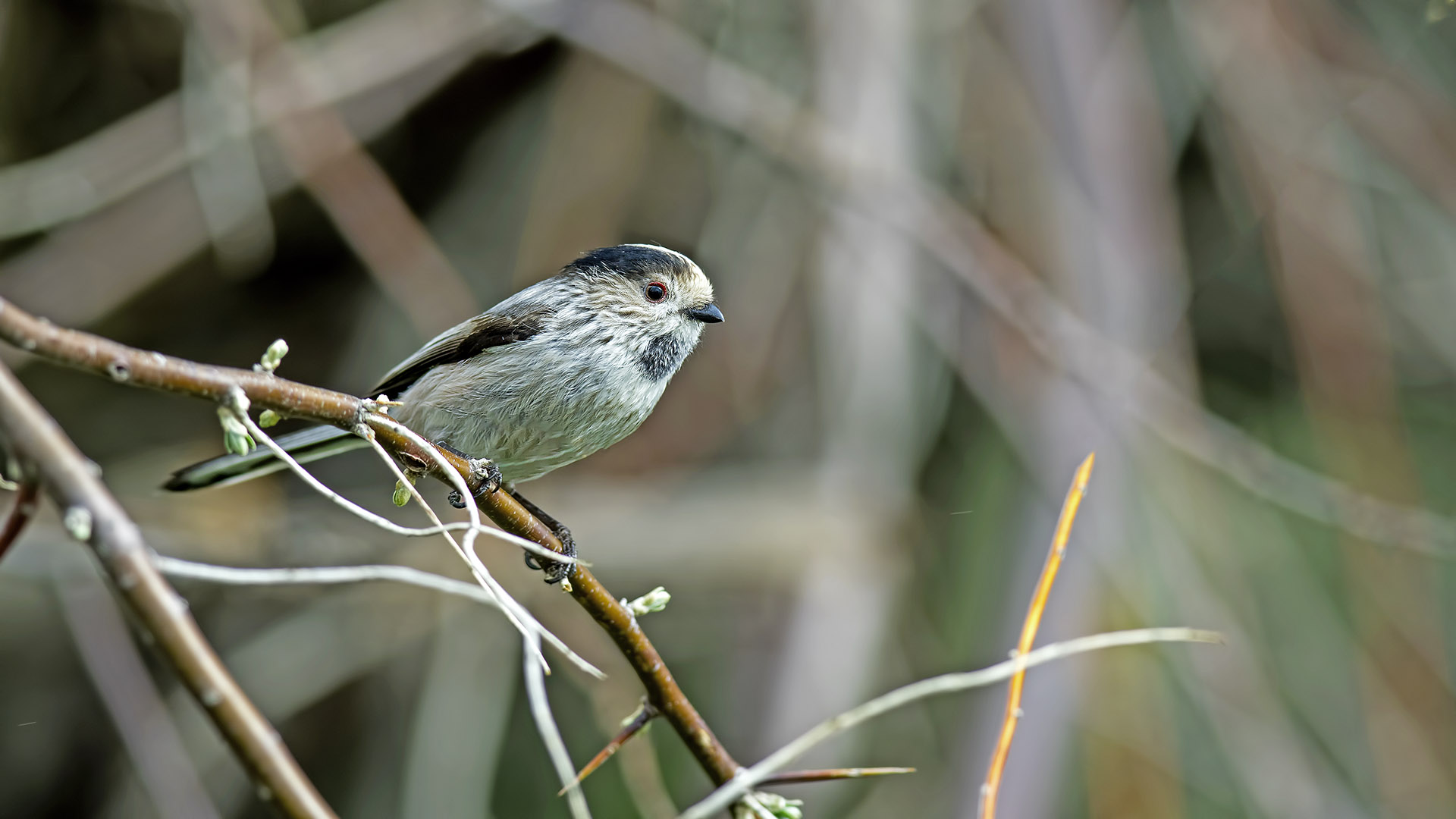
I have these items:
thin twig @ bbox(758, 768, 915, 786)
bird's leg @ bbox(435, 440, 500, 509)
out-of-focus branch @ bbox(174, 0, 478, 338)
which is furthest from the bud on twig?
out-of-focus branch @ bbox(174, 0, 478, 338)

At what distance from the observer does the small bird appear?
302cm

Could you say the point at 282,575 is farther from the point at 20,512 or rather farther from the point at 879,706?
the point at 879,706

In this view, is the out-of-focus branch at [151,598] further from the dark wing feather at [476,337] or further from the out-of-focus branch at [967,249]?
the out-of-focus branch at [967,249]

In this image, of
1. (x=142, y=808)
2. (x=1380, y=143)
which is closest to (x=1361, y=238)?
(x=1380, y=143)

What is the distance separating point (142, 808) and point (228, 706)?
14.5 feet

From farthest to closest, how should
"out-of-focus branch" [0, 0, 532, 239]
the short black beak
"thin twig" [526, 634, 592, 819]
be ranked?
"out-of-focus branch" [0, 0, 532, 239] < the short black beak < "thin twig" [526, 634, 592, 819]

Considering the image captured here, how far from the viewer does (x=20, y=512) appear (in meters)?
1.17

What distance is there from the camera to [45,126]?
5.12m

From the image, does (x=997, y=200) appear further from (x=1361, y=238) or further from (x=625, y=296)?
(x=625, y=296)

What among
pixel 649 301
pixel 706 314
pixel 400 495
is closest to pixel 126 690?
pixel 649 301

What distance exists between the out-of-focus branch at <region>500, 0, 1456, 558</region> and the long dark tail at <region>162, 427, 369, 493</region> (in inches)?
98.4

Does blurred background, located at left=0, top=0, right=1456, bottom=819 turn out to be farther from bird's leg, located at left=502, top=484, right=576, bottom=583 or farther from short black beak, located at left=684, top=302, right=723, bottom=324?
short black beak, located at left=684, top=302, right=723, bottom=324

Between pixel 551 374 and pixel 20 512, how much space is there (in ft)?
6.25

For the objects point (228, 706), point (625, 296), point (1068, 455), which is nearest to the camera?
point (228, 706)
